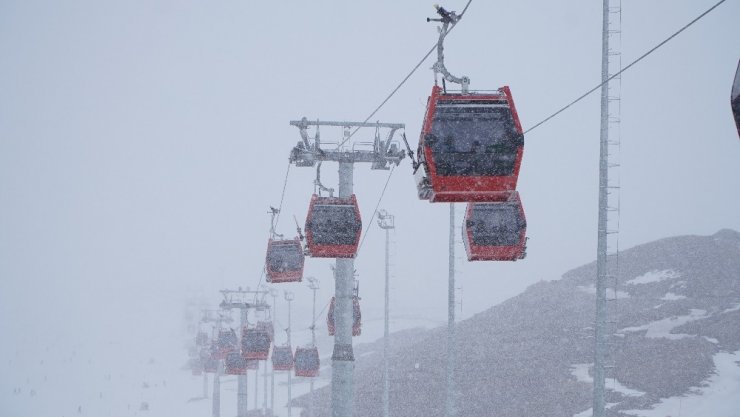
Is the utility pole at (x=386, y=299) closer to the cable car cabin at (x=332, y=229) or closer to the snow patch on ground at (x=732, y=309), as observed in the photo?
the cable car cabin at (x=332, y=229)

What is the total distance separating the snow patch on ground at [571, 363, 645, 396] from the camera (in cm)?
3488

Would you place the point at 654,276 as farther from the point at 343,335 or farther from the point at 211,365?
the point at 343,335

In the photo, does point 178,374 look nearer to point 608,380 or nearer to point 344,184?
point 608,380

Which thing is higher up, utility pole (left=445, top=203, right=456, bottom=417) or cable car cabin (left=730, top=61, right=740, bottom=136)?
cable car cabin (left=730, top=61, right=740, bottom=136)

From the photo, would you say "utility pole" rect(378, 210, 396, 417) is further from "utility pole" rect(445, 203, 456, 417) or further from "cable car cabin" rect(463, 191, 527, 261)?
"cable car cabin" rect(463, 191, 527, 261)

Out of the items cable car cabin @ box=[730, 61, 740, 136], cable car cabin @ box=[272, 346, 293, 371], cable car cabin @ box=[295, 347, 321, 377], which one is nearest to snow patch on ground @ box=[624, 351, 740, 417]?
cable car cabin @ box=[295, 347, 321, 377]

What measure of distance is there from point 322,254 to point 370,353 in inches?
2844

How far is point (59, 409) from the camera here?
6650 cm

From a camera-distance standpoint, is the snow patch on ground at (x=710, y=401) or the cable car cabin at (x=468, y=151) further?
the snow patch on ground at (x=710, y=401)

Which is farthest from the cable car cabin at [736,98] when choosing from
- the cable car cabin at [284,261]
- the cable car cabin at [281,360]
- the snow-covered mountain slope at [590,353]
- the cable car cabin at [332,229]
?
the cable car cabin at [281,360]

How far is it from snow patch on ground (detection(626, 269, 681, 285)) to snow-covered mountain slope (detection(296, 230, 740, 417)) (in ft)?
0.40

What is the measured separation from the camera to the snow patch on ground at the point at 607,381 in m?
34.9

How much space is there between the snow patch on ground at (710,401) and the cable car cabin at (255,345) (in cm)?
1800

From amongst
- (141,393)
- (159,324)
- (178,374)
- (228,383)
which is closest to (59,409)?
(141,393)
